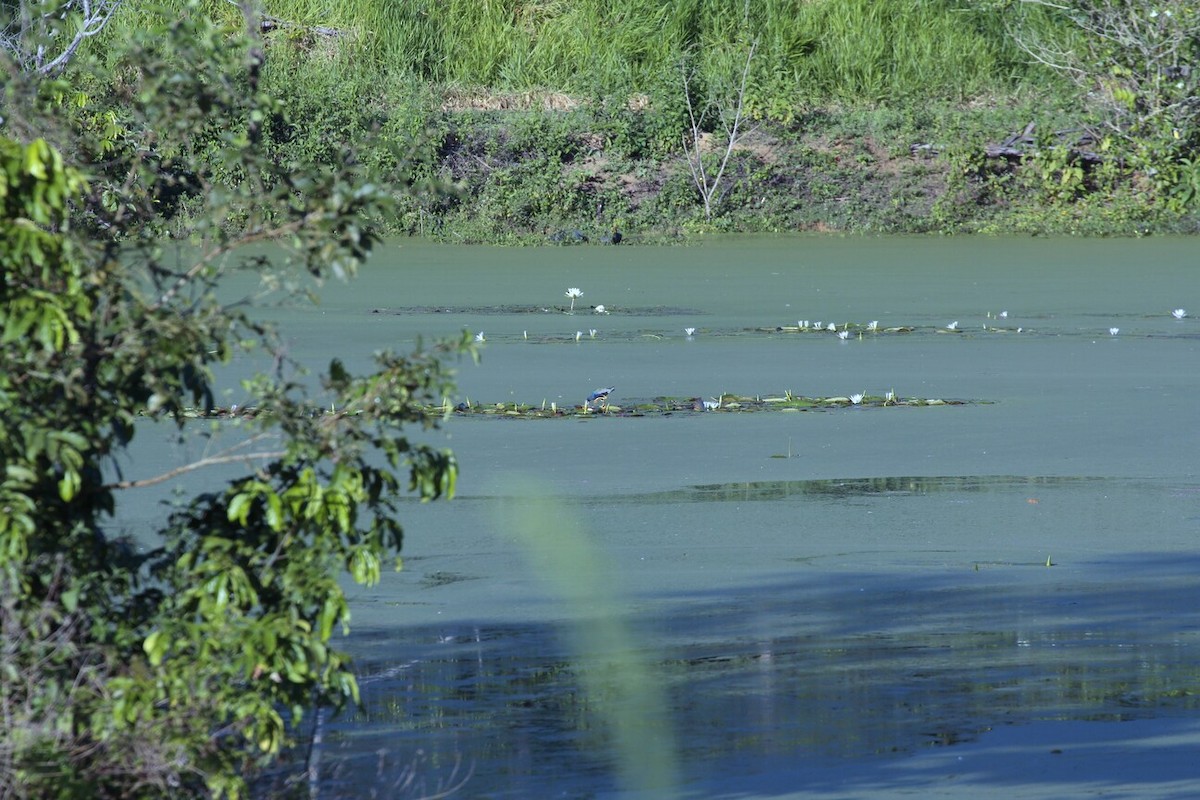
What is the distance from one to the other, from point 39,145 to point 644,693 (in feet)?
5.82

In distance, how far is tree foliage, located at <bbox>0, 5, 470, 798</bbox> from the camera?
2.21m

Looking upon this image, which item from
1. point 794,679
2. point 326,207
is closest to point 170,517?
point 326,207

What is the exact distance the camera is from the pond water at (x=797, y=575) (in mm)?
3230

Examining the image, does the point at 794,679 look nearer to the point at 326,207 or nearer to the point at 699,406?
the point at 326,207

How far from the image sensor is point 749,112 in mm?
14039

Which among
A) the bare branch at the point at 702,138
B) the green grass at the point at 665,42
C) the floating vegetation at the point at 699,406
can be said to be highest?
the green grass at the point at 665,42

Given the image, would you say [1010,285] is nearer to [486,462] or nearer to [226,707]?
[486,462]

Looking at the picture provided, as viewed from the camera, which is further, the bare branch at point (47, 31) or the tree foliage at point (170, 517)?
the bare branch at point (47, 31)

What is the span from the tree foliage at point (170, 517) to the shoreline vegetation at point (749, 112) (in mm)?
10238

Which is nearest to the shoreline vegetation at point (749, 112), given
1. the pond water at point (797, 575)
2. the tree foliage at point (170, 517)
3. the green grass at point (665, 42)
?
the green grass at point (665, 42)

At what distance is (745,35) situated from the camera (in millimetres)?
14805

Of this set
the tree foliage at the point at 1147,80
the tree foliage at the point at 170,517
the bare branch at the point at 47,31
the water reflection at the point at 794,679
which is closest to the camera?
the tree foliage at the point at 170,517

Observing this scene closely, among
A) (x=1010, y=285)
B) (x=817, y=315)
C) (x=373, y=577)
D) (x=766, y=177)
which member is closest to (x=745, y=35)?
(x=766, y=177)

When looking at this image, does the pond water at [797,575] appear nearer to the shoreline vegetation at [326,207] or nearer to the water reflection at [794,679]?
the water reflection at [794,679]
